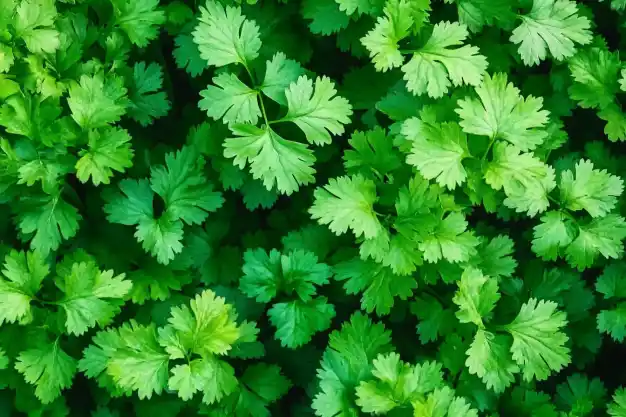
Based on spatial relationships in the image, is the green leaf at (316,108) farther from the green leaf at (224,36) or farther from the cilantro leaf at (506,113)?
A: the cilantro leaf at (506,113)

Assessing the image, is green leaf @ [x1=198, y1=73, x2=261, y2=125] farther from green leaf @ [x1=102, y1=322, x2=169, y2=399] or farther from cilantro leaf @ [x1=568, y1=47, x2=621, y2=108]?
cilantro leaf @ [x1=568, y1=47, x2=621, y2=108]

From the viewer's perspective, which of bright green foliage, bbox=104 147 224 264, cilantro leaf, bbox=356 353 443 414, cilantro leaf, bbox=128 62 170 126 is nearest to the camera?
cilantro leaf, bbox=356 353 443 414

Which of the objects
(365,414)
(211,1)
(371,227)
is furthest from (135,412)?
(211,1)

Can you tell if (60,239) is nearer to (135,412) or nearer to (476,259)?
(135,412)

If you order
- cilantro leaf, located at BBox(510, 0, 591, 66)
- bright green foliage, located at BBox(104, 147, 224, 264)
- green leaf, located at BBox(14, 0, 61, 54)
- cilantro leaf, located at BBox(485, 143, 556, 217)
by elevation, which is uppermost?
cilantro leaf, located at BBox(510, 0, 591, 66)

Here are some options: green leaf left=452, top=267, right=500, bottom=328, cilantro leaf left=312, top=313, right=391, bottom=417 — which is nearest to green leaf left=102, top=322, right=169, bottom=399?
cilantro leaf left=312, top=313, right=391, bottom=417

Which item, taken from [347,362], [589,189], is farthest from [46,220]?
[589,189]
